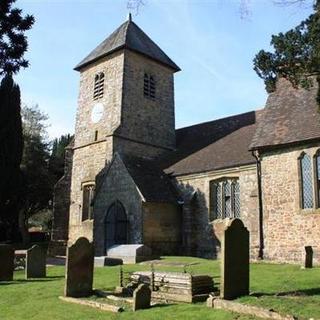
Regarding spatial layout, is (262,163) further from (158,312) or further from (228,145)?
(158,312)

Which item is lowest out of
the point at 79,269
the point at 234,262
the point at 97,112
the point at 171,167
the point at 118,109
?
the point at 79,269

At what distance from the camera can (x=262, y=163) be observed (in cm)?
2080

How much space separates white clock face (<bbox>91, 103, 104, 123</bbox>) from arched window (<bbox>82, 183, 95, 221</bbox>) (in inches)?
175

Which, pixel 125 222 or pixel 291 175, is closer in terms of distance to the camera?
pixel 291 175

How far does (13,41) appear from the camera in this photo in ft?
45.1

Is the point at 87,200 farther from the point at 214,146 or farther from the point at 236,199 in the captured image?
the point at 236,199

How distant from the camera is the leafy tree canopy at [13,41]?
1356 cm

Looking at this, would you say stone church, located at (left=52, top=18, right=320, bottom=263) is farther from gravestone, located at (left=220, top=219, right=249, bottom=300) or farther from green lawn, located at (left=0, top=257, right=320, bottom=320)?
gravestone, located at (left=220, top=219, right=249, bottom=300)

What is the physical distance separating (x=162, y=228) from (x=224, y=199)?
3.55m

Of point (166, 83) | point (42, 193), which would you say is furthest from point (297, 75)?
point (42, 193)

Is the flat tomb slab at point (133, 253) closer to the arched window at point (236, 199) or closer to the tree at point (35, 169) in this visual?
the arched window at point (236, 199)

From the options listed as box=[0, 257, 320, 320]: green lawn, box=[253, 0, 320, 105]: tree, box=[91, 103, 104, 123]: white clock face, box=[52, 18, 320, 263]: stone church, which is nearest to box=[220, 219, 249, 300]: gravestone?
box=[0, 257, 320, 320]: green lawn

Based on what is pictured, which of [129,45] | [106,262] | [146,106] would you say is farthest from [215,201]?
[129,45]

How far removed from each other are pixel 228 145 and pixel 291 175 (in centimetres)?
684
